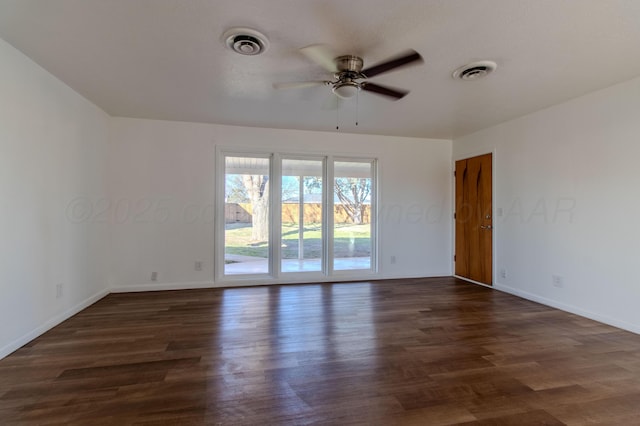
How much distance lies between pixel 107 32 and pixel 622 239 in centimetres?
488

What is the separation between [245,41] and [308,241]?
323 centimetres

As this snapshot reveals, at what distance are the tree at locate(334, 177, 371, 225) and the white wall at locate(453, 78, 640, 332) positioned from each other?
6.52 feet

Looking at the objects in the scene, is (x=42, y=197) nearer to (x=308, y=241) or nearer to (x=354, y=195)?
(x=308, y=241)

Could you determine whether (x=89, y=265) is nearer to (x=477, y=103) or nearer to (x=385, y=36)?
(x=385, y=36)

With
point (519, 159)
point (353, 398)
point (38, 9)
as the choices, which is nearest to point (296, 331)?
point (353, 398)

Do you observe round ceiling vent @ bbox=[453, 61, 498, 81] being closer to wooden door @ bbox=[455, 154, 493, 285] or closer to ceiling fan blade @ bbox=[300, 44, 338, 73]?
ceiling fan blade @ bbox=[300, 44, 338, 73]

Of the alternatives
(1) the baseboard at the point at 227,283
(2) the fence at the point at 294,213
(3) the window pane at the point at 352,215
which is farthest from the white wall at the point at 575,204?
(2) the fence at the point at 294,213

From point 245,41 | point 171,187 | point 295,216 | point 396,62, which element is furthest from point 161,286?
point 396,62

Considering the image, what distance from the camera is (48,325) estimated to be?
2.78m

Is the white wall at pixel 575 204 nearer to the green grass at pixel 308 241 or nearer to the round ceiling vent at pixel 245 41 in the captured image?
the green grass at pixel 308 241

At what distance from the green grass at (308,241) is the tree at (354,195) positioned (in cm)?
20

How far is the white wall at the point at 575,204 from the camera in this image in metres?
2.90

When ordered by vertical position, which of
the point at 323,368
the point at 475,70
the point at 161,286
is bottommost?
Result: the point at 323,368

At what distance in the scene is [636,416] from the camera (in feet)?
5.46
